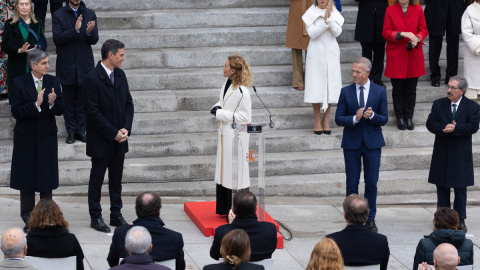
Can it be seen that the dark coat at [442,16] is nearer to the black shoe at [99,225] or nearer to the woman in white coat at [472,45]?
the woman in white coat at [472,45]

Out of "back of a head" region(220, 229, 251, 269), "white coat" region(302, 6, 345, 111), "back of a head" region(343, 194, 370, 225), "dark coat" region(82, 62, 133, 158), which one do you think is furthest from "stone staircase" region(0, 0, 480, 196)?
"back of a head" region(220, 229, 251, 269)

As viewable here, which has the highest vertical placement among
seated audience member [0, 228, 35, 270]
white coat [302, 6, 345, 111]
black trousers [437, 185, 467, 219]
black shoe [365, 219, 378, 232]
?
white coat [302, 6, 345, 111]

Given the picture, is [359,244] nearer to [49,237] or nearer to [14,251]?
[49,237]

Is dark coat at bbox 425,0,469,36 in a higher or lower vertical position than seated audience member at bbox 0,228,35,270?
higher

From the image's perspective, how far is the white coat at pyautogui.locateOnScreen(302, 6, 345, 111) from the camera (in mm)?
11383

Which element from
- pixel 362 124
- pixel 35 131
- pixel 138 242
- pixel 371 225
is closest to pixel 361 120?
pixel 362 124

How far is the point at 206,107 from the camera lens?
39.3 feet

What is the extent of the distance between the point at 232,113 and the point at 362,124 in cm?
144

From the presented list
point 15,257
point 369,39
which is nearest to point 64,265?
point 15,257

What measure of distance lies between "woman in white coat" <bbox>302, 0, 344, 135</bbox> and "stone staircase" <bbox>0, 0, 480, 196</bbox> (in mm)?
423

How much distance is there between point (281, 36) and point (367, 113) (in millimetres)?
4588

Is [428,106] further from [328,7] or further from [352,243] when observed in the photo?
[352,243]

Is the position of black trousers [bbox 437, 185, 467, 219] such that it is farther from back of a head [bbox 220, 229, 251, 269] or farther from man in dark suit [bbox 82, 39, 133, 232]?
back of a head [bbox 220, 229, 251, 269]

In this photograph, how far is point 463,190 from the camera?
9.41 meters
